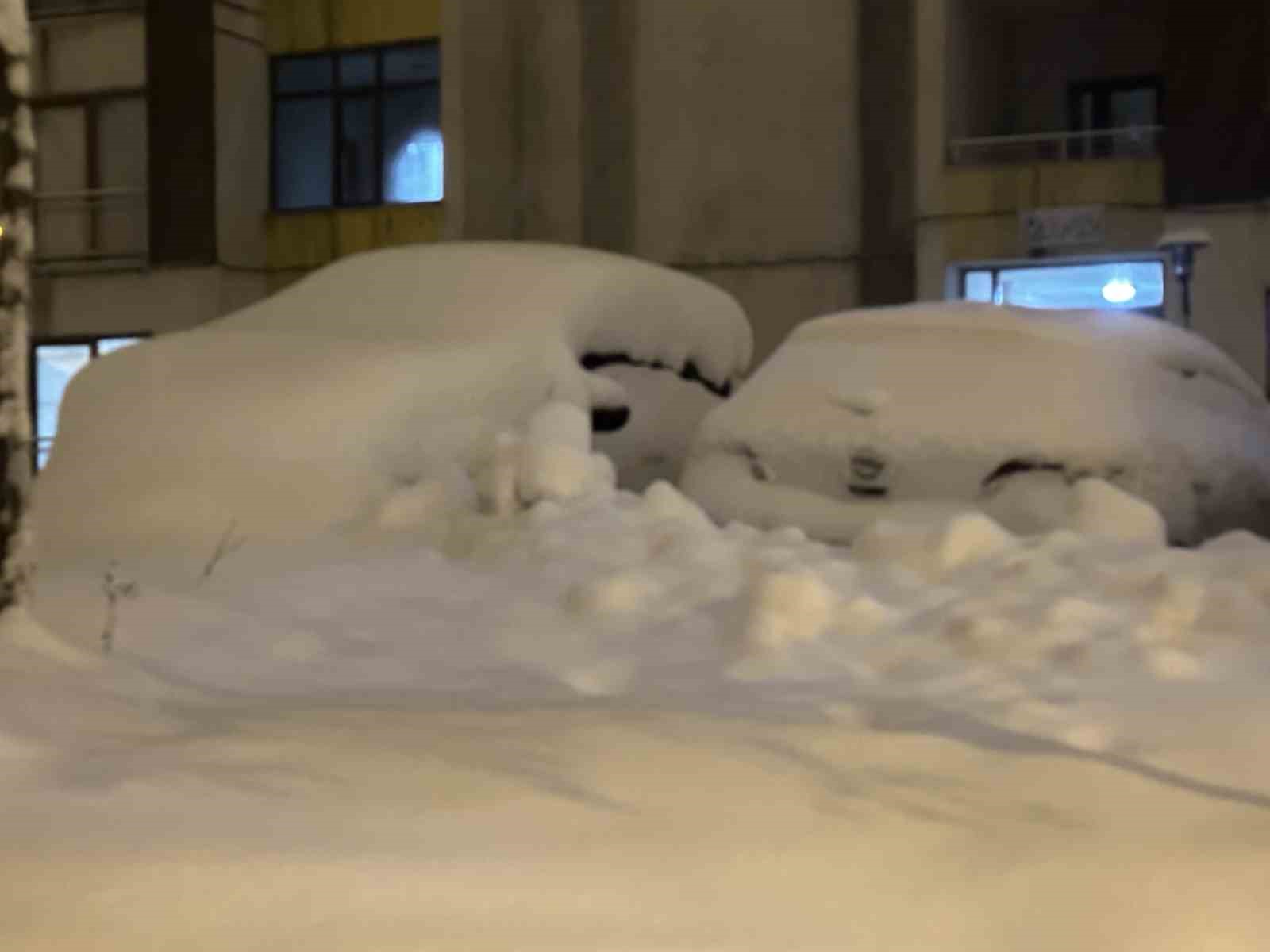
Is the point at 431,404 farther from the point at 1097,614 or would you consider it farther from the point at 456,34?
the point at 456,34

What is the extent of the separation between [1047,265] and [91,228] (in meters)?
11.8

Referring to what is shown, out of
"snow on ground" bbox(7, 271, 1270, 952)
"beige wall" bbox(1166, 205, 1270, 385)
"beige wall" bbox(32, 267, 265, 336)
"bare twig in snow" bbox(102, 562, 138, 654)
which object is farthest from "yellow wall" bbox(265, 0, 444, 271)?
"bare twig in snow" bbox(102, 562, 138, 654)

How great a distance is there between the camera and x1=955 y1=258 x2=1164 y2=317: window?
16.4m

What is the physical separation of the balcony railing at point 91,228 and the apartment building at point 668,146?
0.04m

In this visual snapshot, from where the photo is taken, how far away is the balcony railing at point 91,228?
64.4ft

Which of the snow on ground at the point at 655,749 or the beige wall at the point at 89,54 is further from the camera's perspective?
the beige wall at the point at 89,54

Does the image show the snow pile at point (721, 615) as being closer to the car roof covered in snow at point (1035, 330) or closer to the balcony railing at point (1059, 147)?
the car roof covered in snow at point (1035, 330)

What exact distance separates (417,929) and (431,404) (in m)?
5.15

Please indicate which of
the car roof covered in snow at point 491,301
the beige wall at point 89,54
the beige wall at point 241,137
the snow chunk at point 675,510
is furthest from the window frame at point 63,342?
the snow chunk at point 675,510

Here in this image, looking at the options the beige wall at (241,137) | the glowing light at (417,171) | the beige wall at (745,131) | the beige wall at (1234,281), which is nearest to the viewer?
the beige wall at (1234,281)

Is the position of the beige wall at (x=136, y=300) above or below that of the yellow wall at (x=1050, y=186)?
below

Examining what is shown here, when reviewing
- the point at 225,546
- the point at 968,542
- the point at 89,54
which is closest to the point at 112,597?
the point at 225,546

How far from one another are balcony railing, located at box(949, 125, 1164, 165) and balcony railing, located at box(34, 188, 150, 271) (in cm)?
1011

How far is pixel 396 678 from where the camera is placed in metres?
4.85
